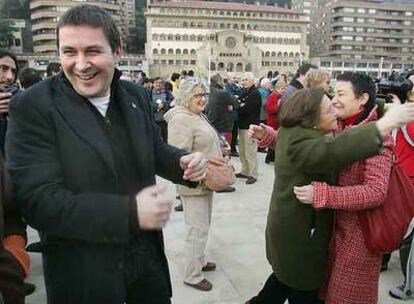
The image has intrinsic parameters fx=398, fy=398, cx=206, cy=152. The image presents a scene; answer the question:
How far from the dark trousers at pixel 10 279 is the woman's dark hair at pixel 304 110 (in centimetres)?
159

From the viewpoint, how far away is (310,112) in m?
2.31

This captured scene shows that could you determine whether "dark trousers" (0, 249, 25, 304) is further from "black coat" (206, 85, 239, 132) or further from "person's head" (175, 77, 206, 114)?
"black coat" (206, 85, 239, 132)

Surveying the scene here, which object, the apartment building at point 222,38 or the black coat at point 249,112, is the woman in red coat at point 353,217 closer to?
the black coat at point 249,112

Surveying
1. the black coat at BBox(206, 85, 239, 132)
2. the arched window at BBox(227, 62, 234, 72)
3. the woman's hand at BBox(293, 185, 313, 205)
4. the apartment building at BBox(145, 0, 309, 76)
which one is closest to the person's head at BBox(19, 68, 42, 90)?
the black coat at BBox(206, 85, 239, 132)

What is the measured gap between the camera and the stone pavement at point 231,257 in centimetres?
350

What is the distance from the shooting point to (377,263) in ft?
7.86

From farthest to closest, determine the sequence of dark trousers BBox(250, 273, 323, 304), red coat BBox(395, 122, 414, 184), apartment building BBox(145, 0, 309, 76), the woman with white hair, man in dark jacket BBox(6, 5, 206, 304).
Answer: apartment building BBox(145, 0, 309, 76)
the woman with white hair
red coat BBox(395, 122, 414, 184)
dark trousers BBox(250, 273, 323, 304)
man in dark jacket BBox(6, 5, 206, 304)

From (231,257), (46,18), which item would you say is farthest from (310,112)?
(46,18)

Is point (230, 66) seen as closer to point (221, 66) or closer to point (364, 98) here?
point (221, 66)

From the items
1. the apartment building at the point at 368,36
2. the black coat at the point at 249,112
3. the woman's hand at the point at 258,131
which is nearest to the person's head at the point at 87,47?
the woman's hand at the point at 258,131

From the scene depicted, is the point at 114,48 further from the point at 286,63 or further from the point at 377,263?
the point at 286,63

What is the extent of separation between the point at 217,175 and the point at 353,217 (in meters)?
0.92

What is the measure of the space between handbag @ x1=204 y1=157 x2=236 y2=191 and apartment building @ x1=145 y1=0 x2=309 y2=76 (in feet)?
232

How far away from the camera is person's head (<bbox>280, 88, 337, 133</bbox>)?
2.32m
